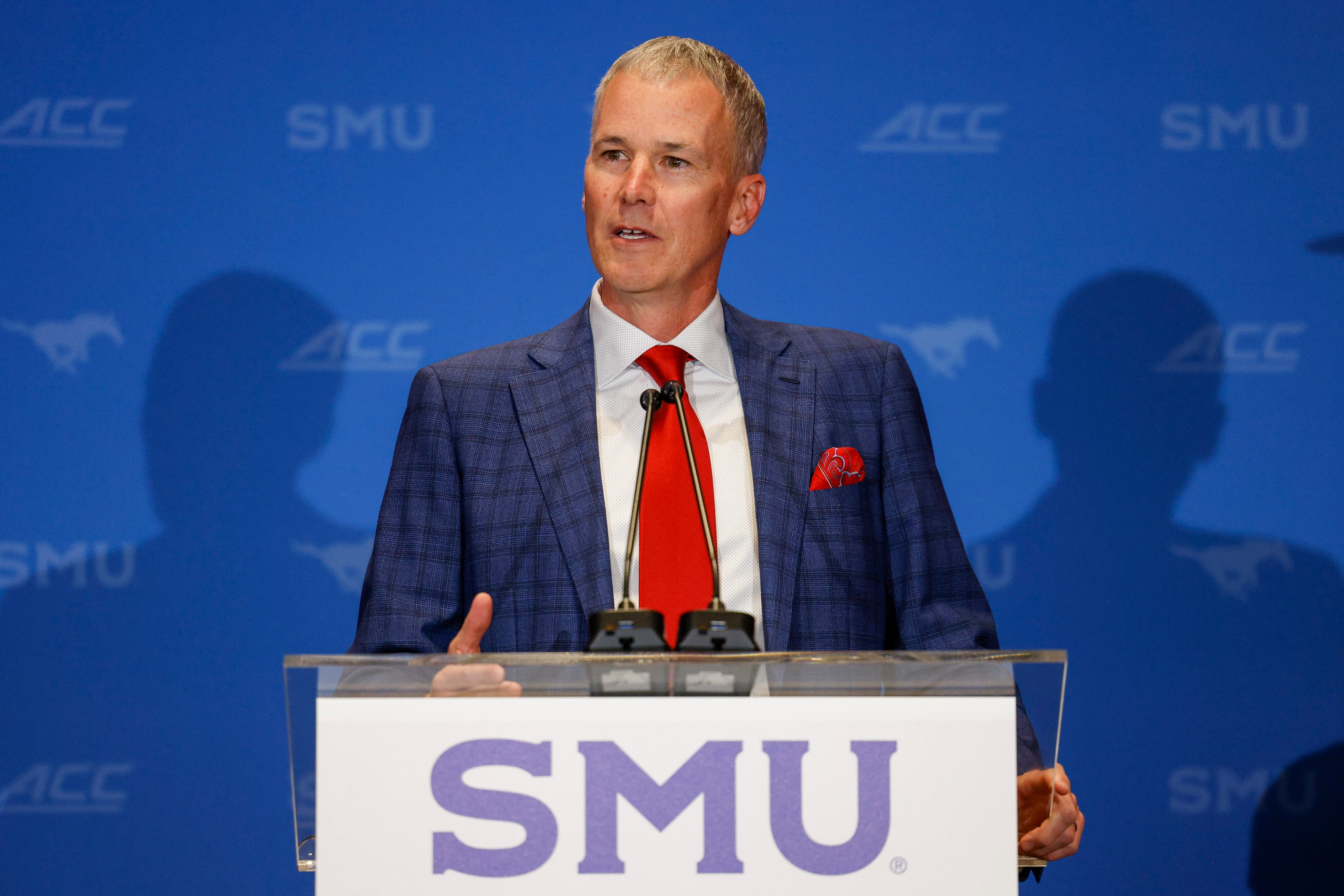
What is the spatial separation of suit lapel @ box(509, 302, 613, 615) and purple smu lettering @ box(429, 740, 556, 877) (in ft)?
1.88

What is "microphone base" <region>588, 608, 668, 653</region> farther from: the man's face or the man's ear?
the man's ear

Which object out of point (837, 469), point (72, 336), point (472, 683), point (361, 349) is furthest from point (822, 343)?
point (72, 336)

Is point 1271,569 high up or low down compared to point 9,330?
down

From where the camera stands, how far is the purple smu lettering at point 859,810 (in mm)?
1108

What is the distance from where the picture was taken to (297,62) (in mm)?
2781

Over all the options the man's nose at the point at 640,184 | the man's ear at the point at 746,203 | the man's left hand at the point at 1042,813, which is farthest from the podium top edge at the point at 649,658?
the man's ear at the point at 746,203

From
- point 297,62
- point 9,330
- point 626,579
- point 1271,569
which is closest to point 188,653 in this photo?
point 9,330

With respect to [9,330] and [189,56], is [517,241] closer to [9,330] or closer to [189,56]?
[189,56]

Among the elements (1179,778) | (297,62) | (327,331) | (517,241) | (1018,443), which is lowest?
(1179,778)

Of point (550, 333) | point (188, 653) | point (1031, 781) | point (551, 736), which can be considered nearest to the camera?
point (551, 736)

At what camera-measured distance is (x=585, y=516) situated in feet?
5.81

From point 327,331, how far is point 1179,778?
7.03ft

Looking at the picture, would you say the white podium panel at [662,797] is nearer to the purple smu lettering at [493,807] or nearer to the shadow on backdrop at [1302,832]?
the purple smu lettering at [493,807]

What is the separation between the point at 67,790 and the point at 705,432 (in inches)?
69.1
